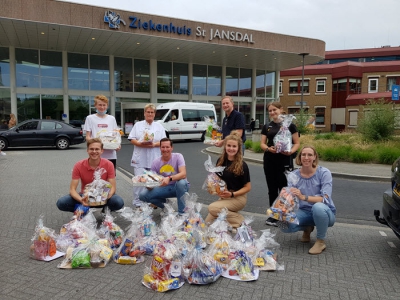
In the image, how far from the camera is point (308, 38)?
27.7 meters

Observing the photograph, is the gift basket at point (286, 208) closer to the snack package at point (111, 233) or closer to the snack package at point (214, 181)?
the snack package at point (214, 181)

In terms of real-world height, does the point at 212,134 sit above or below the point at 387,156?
above

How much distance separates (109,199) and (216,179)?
5.23 ft

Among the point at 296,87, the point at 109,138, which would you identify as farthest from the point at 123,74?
the point at 296,87

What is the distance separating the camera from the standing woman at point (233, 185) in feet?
15.4

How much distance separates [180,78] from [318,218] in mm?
28052

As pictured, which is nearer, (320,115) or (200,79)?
(200,79)

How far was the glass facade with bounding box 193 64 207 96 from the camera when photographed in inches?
1243

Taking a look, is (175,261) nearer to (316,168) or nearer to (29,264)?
(29,264)

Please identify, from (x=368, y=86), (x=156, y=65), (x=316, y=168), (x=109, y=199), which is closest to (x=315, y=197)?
(x=316, y=168)

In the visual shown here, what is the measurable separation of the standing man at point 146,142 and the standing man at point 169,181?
1.87 ft

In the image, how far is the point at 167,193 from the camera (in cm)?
523

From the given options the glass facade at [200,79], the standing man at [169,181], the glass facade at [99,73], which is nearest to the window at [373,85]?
the glass facade at [200,79]

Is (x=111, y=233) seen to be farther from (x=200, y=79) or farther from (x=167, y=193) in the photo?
(x=200, y=79)
